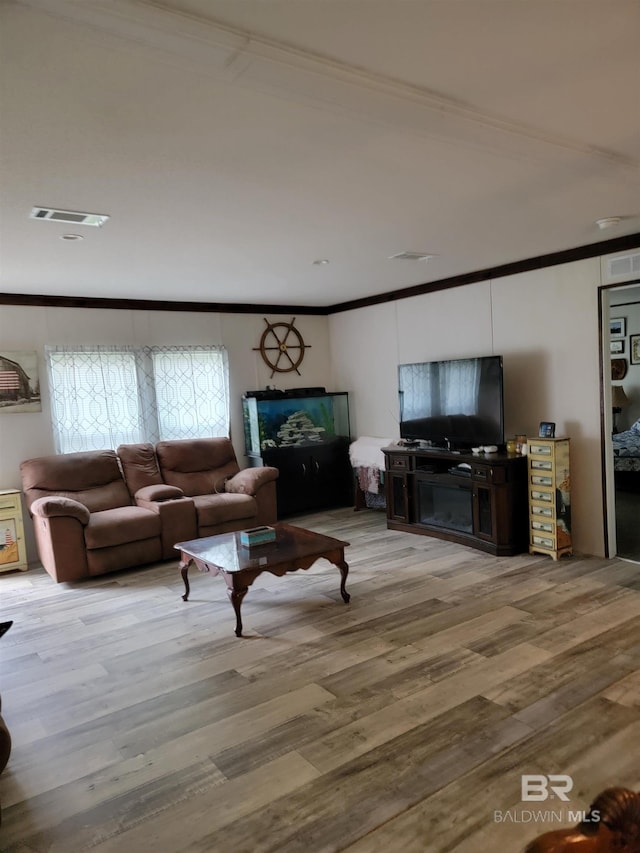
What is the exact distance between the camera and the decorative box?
3.86 metres

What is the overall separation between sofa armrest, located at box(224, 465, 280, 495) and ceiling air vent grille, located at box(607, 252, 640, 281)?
3.37 m

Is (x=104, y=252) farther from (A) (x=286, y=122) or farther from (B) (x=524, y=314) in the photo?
(B) (x=524, y=314)

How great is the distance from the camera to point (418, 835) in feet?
6.08

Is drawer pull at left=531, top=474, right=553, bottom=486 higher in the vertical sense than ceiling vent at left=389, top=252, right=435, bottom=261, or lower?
lower

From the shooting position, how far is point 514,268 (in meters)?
4.95

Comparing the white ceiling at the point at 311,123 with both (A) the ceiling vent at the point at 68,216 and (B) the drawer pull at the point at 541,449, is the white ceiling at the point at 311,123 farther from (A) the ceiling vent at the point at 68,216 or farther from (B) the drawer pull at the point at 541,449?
(B) the drawer pull at the point at 541,449

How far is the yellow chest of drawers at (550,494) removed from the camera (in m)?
4.43

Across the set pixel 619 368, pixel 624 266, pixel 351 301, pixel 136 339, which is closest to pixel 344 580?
pixel 624 266

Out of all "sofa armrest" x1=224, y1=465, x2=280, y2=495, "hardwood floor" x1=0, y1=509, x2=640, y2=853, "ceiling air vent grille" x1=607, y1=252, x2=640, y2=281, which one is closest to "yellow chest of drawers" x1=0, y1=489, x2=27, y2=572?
"hardwood floor" x1=0, y1=509, x2=640, y2=853

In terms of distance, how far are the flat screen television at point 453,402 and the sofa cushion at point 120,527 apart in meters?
2.57

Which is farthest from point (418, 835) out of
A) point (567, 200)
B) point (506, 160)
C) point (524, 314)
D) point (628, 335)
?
point (628, 335)

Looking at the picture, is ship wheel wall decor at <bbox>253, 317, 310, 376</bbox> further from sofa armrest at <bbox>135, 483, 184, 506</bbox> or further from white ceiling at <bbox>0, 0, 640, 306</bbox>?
white ceiling at <bbox>0, 0, 640, 306</bbox>

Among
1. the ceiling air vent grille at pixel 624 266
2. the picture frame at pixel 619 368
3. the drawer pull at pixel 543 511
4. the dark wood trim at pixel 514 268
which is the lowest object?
the drawer pull at pixel 543 511

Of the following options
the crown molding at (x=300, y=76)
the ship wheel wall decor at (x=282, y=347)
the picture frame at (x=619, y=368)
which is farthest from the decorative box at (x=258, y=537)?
the picture frame at (x=619, y=368)
